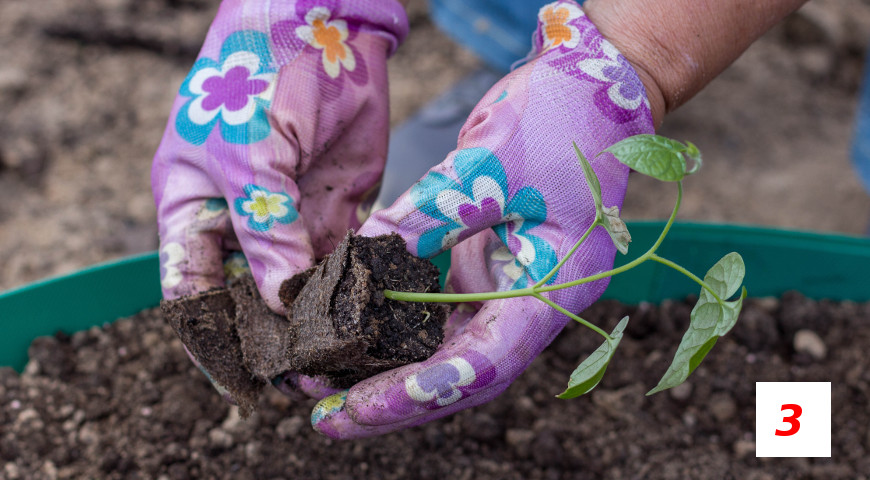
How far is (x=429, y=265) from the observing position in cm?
112

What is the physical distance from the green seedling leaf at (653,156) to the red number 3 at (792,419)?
844mm

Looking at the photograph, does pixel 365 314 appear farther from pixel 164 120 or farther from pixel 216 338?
pixel 164 120

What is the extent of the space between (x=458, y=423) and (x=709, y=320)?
74 cm

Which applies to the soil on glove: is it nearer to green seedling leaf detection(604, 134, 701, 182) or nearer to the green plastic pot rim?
the green plastic pot rim

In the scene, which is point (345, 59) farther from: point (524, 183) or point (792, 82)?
point (792, 82)

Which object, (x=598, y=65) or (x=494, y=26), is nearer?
(x=598, y=65)

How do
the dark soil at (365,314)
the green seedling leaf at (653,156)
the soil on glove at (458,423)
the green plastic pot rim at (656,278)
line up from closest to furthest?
the green seedling leaf at (653,156)
the dark soil at (365,314)
the soil on glove at (458,423)
the green plastic pot rim at (656,278)

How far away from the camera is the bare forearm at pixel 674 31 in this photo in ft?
4.10

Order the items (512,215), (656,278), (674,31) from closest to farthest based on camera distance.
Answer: (512,215) → (674,31) → (656,278)

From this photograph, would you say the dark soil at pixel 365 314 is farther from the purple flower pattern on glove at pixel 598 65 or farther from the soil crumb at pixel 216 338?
the purple flower pattern on glove at pixel 598 65

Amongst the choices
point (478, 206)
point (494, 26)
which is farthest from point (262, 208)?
point (494, 26)

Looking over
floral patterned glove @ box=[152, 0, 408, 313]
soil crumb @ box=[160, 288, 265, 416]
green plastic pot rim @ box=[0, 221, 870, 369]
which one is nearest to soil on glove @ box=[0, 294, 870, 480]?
green plastic pot rim @ box=[0, 221, 870, 369]

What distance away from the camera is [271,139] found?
1.22m

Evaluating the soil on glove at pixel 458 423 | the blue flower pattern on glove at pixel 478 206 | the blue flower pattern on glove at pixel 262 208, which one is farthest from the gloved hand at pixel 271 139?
the soil on glove at pixel 458 423
